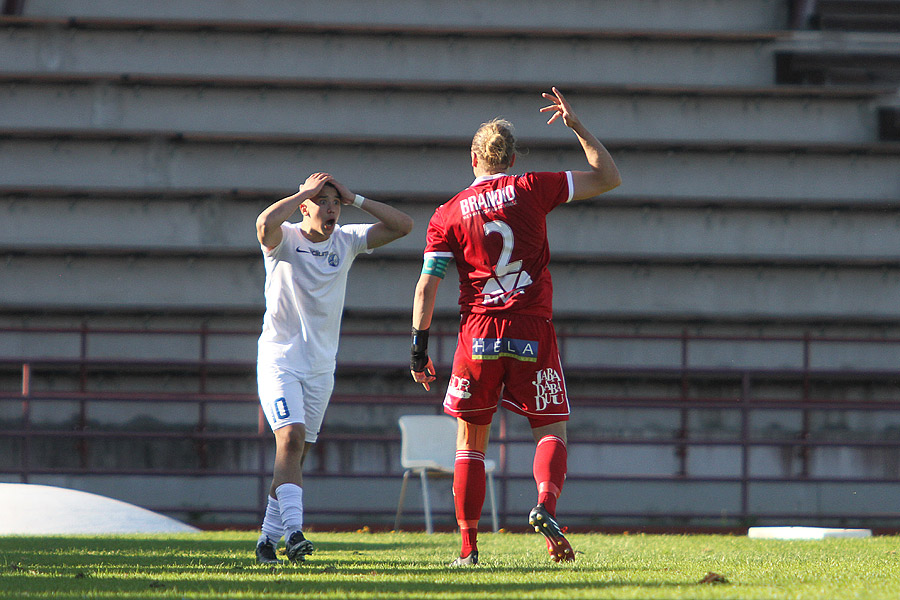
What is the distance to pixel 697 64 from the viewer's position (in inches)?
528

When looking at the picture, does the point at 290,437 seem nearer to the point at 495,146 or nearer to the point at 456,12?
the point at 495,146

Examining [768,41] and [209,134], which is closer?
[209,134]

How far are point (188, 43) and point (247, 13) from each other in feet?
2.77

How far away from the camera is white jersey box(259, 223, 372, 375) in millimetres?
5121

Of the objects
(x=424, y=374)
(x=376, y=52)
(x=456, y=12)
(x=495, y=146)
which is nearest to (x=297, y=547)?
(x=424, y=374)

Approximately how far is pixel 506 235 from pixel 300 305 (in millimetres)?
1052

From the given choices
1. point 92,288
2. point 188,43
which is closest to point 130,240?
point 92,288

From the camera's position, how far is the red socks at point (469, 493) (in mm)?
4820

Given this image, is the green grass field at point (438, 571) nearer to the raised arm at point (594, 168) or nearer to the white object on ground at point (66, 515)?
the white object on ground at point (66, 515)

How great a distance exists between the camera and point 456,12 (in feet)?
45.0

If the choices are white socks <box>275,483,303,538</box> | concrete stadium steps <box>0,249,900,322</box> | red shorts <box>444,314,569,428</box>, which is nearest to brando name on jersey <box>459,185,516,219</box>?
red shorts <box>444,314,569,428</box>

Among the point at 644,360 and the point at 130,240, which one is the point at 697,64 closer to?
the point at 644,360

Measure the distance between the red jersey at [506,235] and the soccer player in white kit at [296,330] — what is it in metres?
0.66

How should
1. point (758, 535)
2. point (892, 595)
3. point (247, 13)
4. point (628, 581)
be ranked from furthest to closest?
point (247, 13), point (758, 535), point (628, 581), point (892, 595)
